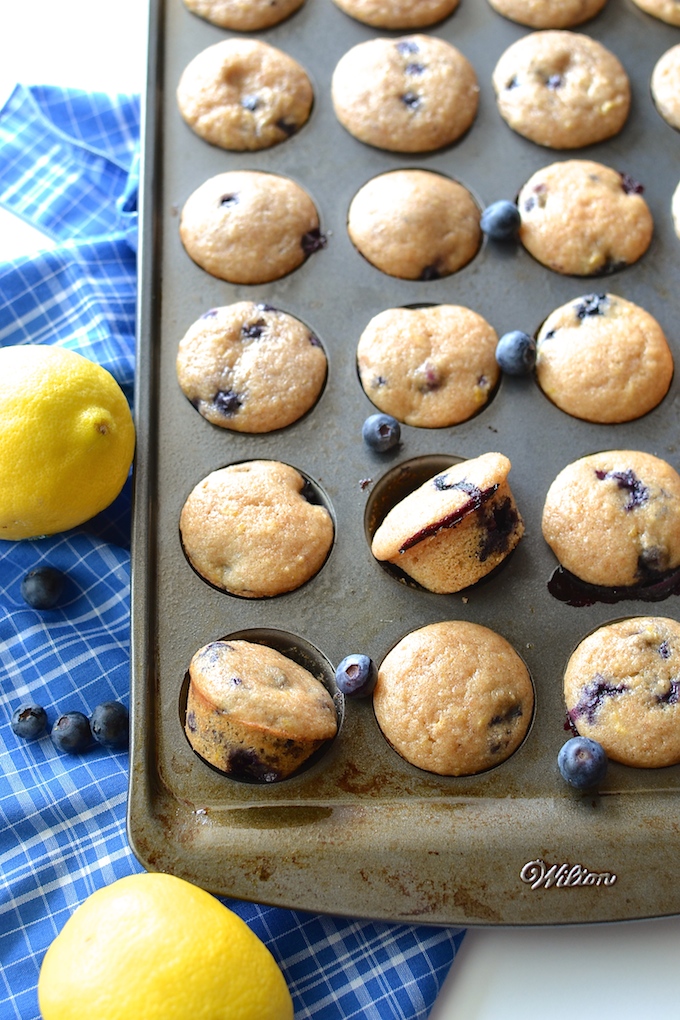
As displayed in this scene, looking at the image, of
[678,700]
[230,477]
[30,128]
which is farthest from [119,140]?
[678,700]

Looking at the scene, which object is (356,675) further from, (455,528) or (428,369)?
(428,369)

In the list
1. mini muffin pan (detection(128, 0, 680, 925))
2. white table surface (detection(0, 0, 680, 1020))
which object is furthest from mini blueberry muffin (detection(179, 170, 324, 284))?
white table surface (detection(0, 0, 680, 1020))

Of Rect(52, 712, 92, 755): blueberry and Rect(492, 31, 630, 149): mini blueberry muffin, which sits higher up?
Rect(492, 31, 630, 149): mini blueberry muffin

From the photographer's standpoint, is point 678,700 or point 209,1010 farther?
point 678,700

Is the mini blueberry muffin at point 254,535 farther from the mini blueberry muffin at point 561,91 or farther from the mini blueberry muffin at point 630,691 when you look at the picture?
the mini blueberry muffin at point 561,91

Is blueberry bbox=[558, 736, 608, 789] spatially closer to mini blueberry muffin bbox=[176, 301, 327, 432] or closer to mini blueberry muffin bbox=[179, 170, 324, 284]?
mini blueberry muffin bbox=[176, 301, 327, 432]

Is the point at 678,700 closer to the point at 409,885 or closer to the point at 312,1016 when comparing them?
the point at 409,885
